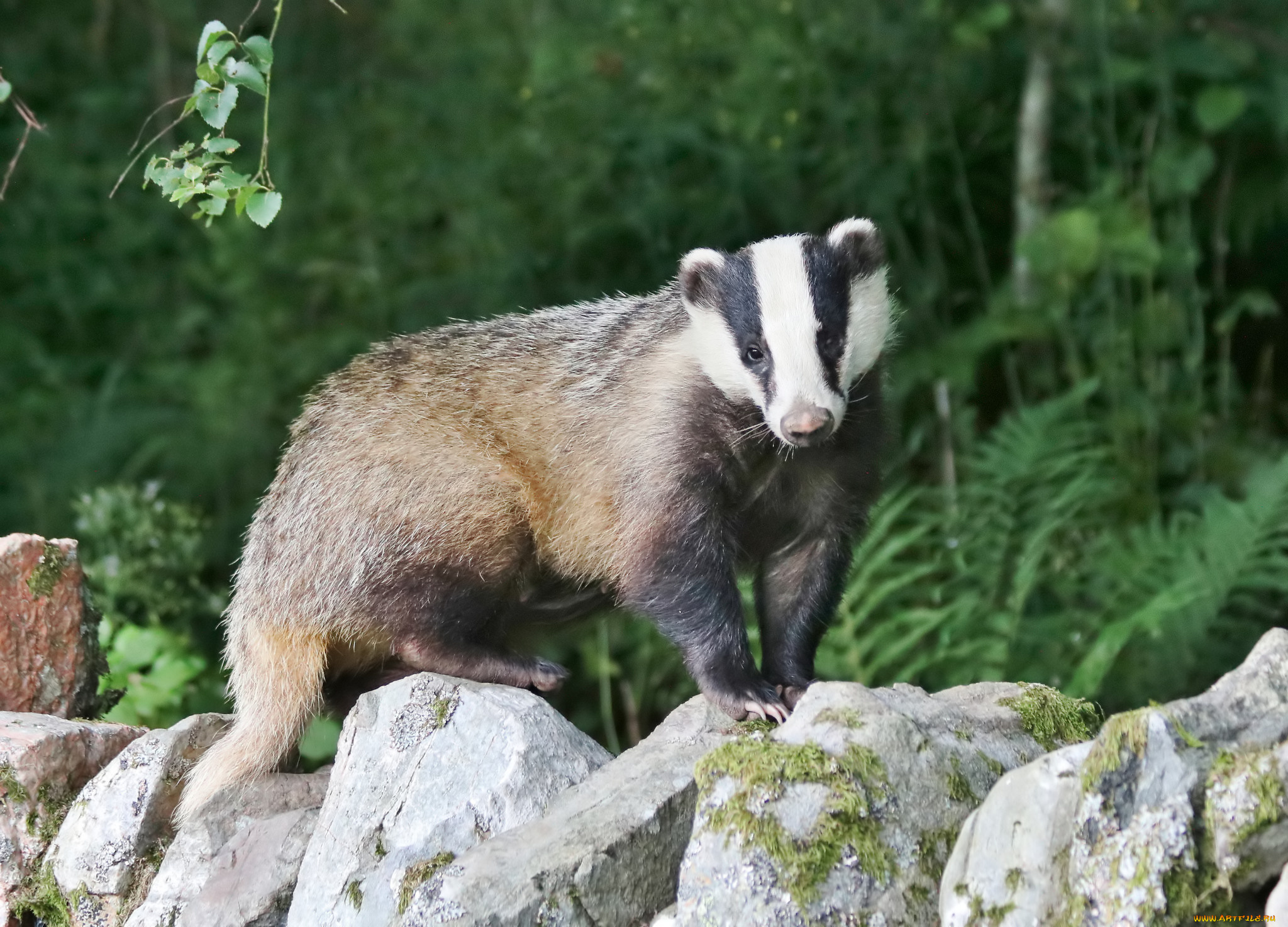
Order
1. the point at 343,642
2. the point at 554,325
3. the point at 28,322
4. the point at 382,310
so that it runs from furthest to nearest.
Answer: the point at 28,322, the point at 382,310, the point at 554,325, the point at 343,642

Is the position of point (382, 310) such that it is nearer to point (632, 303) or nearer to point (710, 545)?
point (632, 303)

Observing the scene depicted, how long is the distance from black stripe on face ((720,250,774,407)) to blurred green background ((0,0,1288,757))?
2.12m

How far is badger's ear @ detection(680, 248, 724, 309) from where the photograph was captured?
175 inches

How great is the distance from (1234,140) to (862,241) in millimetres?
4510

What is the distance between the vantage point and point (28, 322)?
10.1m

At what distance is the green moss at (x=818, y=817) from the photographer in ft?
10.1

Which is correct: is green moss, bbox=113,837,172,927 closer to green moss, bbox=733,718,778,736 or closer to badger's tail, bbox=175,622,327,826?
badger's tail, bbox=175,622,327,826

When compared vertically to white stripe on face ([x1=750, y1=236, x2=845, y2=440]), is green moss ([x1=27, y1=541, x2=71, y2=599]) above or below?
below

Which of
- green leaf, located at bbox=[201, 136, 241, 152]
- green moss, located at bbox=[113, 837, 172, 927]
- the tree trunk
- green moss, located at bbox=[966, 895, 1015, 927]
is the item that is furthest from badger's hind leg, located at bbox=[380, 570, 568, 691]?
the tree trunk

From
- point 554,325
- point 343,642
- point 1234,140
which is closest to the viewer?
point 343,642

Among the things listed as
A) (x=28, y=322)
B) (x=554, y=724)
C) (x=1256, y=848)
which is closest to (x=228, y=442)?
(x=28, y=322)

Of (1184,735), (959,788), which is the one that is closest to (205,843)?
(959,788)

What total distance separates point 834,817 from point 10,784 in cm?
235

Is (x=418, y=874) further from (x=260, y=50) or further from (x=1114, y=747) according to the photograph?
(x=260, y=50)
